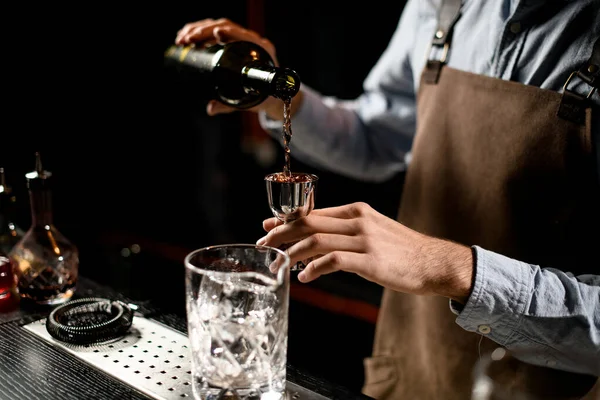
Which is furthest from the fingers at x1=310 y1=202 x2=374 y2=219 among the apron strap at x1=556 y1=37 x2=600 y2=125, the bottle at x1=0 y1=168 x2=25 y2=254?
the bottle at x1=0 y1=168 x2=25 y2=254

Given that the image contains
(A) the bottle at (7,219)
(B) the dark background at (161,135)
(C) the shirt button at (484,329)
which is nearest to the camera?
(C) the shirt button at (484,329)

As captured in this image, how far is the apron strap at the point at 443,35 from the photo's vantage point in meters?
1.76

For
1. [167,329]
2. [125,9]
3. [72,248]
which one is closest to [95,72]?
[125,9]

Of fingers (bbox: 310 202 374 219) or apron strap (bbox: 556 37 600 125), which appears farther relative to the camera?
apron strap (bbox: 556 37 600 125)

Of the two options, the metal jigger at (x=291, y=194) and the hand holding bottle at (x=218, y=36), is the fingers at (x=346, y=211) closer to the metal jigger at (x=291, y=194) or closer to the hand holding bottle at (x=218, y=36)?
the metal jigger at (x=291, y=194)

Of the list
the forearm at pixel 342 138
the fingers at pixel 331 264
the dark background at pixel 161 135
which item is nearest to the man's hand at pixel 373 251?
the fingers at pixel 331 264

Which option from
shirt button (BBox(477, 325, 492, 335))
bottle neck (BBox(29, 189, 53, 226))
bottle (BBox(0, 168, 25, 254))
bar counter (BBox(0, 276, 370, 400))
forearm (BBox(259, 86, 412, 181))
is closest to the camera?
bar counter (BBox(0, 276, 370, 400))

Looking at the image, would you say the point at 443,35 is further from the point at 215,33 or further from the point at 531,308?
the point at 531,308

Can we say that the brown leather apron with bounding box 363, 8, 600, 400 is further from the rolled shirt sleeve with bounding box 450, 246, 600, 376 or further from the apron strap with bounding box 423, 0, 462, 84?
the rolled shirt sleeve with bounding box 450, 246, 600, 376

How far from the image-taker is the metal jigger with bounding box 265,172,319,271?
1.11 meters

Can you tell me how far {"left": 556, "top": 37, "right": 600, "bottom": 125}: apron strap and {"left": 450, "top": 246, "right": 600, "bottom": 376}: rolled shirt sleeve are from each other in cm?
40

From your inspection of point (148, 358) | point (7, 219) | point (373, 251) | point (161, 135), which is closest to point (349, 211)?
point (373, 251)

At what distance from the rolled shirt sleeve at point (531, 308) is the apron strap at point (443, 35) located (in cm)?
73

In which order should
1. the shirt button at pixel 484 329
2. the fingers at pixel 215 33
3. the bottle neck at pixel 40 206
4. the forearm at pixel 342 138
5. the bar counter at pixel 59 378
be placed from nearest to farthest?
the bar counter at pixel 59 378 < the shirt button at pixel 484 329 < the bottle neck at pixel 40 206 < the fingers at pixel 215 33 < the forearm at pixel 342 138
